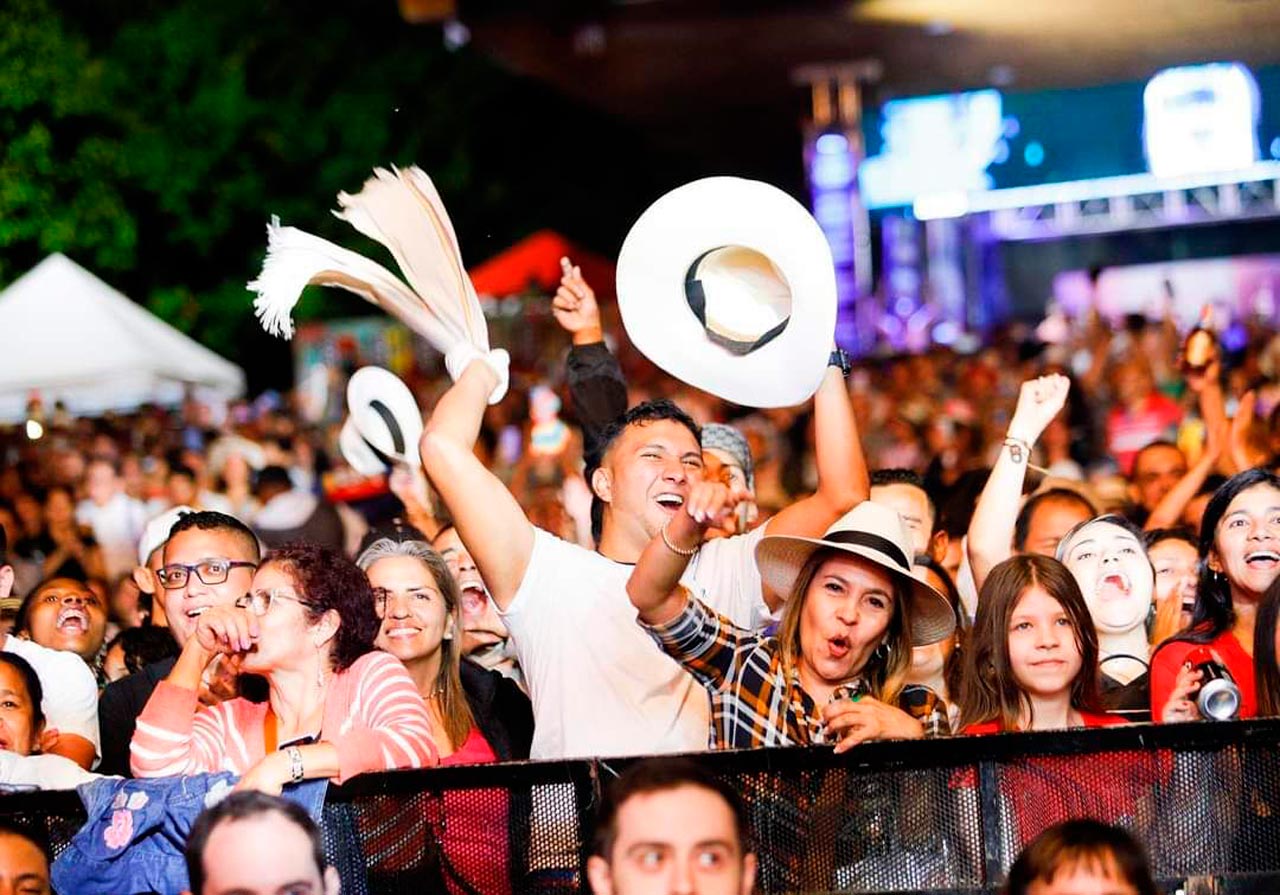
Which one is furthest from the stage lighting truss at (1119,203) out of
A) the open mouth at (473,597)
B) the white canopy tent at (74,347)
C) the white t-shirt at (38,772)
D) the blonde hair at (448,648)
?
the white t-shirt at (38,772)

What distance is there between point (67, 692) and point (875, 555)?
2450 mm

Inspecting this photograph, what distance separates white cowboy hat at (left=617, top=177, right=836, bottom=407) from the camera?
17.5ft

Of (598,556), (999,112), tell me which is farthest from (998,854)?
(999,112)

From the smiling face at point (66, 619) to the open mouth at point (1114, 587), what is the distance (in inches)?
130

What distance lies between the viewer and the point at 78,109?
17703 millimetres

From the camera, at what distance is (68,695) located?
601 centimetres

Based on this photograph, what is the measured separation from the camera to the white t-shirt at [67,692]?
5.93 meters

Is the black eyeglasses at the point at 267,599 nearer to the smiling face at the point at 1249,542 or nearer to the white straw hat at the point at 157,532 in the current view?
the white straw hat at the point at 157,532

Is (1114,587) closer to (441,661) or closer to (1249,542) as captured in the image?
(1249,542)

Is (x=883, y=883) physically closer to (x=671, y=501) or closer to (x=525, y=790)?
(x=525, y=790)

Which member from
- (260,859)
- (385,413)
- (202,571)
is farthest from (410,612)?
(385,413)

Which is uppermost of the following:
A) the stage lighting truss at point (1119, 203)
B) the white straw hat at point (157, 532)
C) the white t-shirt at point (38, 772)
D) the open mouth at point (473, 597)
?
the stage lighting truss at point (1119, 203)

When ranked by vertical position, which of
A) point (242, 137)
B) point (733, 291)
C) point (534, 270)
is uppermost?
point (242, 137)

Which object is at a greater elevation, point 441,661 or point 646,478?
point 646,478
